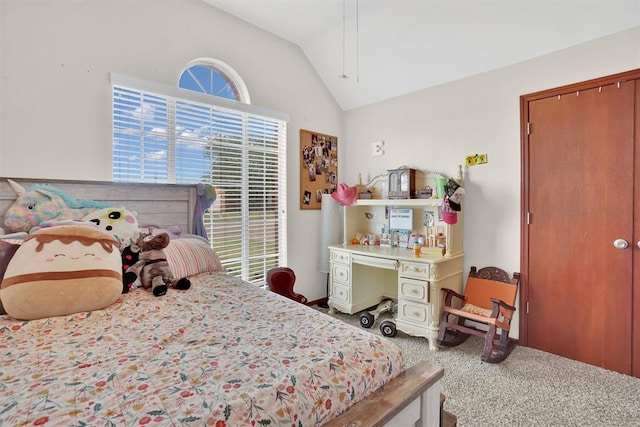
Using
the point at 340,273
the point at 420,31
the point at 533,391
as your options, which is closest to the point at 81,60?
the point at 420,31

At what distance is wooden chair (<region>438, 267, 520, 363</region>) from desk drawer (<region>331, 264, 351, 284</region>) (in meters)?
0.98

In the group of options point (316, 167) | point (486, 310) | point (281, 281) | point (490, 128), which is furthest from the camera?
point (316, 167)

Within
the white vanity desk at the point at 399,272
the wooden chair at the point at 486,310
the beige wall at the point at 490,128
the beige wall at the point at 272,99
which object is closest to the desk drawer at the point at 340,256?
the white vanity desk at the point at 399,272

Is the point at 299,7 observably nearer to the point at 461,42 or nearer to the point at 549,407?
the point at 461,42

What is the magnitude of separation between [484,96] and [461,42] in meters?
0.52

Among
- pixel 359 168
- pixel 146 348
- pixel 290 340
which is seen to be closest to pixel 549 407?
pixel 290 340

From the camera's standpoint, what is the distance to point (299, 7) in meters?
2.76

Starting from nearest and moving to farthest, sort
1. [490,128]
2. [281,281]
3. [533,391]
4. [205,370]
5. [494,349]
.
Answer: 1. [205,370]
2. [533,391]
3. [494,349]
4. [490,128]
5. [281,281]

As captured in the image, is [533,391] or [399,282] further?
[399,282]

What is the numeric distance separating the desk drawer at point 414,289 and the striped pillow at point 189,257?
159 cm

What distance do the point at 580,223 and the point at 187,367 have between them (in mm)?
2810

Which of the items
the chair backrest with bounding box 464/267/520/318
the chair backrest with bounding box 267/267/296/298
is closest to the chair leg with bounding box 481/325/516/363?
the chair backrest with bounding box 464/267/520/318

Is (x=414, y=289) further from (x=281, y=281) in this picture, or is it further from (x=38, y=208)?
(x=38, y=208)

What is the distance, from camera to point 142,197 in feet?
7.62
